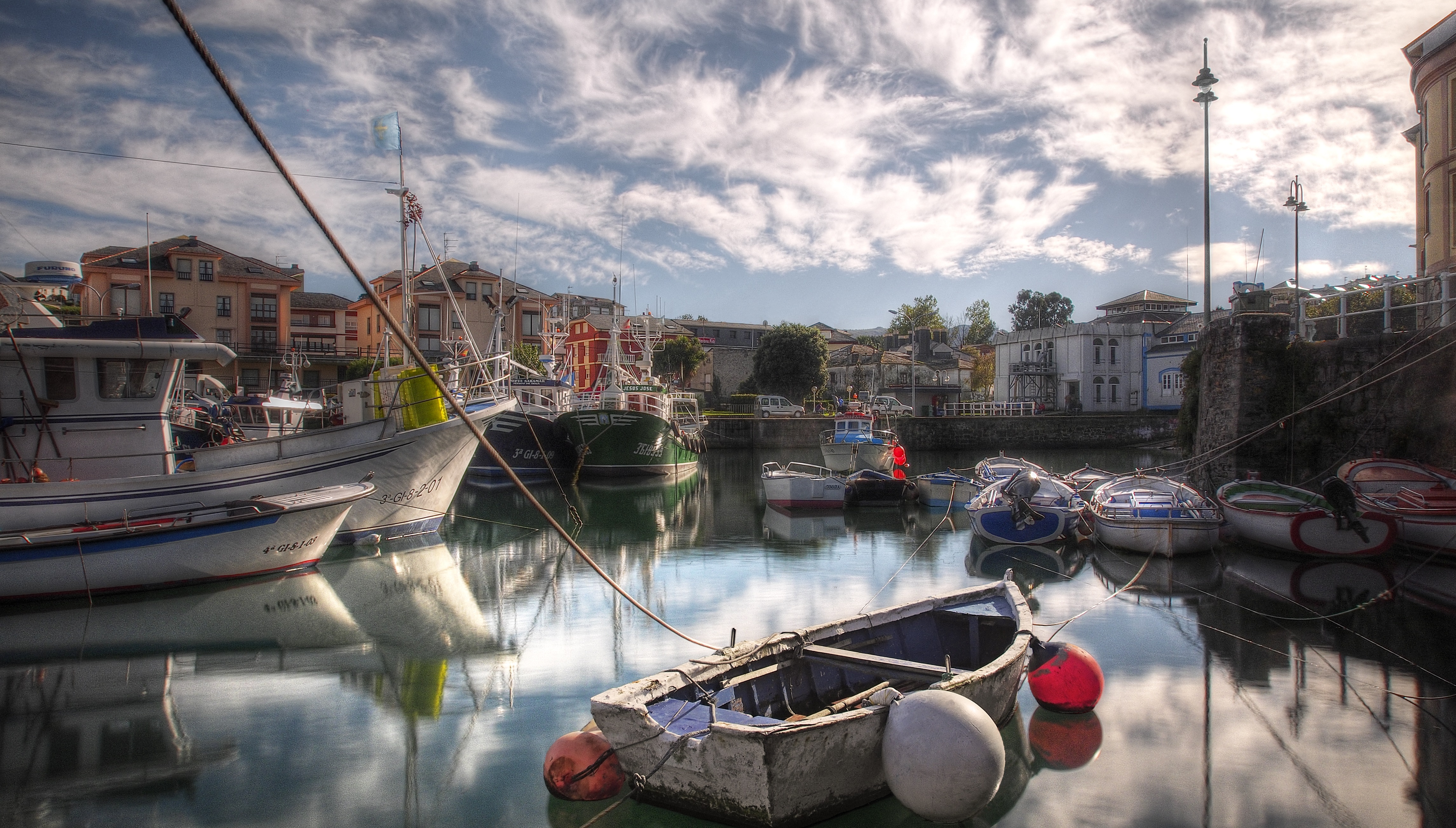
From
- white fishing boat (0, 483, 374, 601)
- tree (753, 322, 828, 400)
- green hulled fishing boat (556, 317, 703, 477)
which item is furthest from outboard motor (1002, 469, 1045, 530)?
tree (753, 322, 828, 400)

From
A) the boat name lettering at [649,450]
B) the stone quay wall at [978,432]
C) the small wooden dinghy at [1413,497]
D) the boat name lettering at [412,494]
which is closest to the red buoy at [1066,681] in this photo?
the small wooden dinghy at [1413,497]

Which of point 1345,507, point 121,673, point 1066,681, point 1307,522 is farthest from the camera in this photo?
point 1307,522

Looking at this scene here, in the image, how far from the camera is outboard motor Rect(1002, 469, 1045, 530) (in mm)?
15773

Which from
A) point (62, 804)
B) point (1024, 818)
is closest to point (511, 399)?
point (62, 804)

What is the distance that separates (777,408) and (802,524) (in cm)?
3266

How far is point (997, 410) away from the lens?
51.5 meters

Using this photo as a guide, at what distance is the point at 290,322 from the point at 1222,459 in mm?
49794

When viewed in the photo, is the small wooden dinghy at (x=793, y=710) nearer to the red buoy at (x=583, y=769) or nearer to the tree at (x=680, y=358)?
the red buoy at (x=583, y=769)

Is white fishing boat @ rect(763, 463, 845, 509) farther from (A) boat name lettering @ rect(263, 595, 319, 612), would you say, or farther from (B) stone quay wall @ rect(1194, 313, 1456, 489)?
(A) boat name lettering @ rect(263, 595, 319, 612)

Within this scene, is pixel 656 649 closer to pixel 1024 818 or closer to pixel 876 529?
pixel 1024 818

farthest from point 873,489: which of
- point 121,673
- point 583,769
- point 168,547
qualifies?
point 583,769

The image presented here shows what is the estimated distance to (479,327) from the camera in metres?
49.9

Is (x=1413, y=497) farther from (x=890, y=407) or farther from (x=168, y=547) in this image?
(x=890, y=407)

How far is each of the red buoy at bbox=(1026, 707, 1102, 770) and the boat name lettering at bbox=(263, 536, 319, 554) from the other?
11.2 metres
